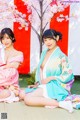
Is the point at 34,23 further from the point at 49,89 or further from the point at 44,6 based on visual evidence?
the point at 49,89

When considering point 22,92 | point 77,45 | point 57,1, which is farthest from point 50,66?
point 77,45

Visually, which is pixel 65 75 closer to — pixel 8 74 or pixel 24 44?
pixel 8 74

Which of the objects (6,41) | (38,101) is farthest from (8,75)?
(38,101)

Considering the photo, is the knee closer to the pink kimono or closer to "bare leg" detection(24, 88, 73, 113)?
"bare leg" detection(24, 88, 73, 113)

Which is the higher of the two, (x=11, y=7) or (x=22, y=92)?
(x=11, y=7)

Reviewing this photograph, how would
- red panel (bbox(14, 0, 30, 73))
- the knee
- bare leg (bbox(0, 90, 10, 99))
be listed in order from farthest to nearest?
red panel (bbox(14, 0, 30, 73)) → bare leg (bbox(0, 90, 10, 99)) → the knee

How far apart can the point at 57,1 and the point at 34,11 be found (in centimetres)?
60

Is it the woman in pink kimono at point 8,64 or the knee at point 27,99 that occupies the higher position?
the woman in pink kimono at point 8,64

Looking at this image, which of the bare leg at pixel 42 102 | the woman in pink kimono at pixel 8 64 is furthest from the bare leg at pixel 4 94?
the bare leg at pixel 42 102

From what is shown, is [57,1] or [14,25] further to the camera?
[14,25]

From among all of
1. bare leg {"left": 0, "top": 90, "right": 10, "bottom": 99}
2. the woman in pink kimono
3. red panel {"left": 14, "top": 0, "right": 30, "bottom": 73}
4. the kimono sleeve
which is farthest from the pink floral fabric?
red panel {"left": 14, "top": 0, "right": 30, "bottom": 73}

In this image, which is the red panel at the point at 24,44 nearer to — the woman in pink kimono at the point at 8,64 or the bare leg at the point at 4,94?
the woman in pink kimono at the point at 8,64

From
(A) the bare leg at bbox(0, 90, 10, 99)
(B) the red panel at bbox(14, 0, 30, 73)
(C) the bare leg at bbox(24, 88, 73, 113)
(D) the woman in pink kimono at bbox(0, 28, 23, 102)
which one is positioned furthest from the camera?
(B) the red panel at bbox(14, 0, 30, 73)

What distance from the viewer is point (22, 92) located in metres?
5.72
